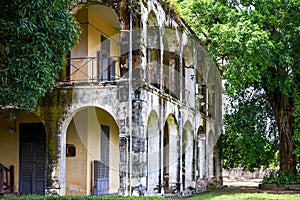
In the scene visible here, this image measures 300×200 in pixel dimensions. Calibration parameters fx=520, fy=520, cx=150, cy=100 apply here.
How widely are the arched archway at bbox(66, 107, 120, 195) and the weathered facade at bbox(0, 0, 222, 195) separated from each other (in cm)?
3

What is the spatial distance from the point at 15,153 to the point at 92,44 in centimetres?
475

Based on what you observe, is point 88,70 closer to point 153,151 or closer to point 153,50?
point 153,50

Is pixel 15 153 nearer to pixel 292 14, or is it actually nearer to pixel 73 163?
pixel 73 163

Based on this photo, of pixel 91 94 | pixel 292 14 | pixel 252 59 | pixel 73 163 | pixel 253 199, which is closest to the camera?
pixel 253 199

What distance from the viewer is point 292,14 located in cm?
2162

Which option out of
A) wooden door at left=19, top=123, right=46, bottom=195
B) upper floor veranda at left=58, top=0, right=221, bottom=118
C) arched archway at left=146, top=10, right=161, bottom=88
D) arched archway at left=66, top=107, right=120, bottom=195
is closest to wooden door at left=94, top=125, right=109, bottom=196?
arched archway at left=66, top=107, right=120, bottom=195

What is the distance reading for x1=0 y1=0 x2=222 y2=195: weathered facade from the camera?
1598cm

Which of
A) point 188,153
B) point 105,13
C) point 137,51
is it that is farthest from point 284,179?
point 105,13

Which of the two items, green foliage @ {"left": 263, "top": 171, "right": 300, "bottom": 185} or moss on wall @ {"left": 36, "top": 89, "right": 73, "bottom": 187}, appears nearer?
moss on wall @ {"left": 36, "top": 89, "right": 73, "bottom": 187}

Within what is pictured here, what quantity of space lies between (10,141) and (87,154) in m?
2.89

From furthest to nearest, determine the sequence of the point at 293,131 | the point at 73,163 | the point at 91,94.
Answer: the point at 293,131 < the point at 73,163 < the point at 91,94

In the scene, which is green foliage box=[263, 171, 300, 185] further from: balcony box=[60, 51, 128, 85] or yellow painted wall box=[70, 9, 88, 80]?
yellow painted wall box=[70, 9, 88, 80]

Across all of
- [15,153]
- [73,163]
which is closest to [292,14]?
[73,163]

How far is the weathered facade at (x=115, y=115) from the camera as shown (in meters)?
A: 16.0
